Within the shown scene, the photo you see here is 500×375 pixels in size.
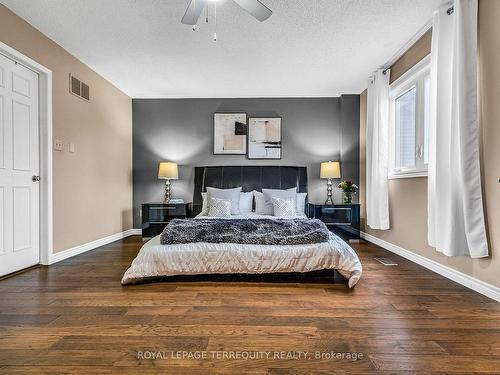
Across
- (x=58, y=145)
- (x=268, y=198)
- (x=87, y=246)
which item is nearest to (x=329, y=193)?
(x=268, y=198)

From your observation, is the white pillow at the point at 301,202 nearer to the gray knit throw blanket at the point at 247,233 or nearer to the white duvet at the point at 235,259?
the gray knit throw blanket at the point at 247,233

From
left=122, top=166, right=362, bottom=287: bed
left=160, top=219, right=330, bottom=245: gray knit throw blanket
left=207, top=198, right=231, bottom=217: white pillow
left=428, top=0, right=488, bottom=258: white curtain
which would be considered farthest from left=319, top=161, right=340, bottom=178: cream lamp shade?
left=122, top=166, right=362, bottom=287: bed

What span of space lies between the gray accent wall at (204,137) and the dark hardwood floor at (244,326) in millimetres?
2770

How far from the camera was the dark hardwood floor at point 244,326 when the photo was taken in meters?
1.46

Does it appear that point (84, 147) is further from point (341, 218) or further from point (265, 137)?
point (341, 218)

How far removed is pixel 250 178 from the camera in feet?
16.9

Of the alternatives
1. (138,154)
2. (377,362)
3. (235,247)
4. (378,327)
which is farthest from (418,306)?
(138,154)

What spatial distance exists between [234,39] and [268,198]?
232cm

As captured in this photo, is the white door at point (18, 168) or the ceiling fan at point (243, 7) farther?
the white door at point (18, 168)

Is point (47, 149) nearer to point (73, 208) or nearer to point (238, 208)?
point (73, 208)

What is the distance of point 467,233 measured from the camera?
2.37m

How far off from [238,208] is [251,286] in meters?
2.02

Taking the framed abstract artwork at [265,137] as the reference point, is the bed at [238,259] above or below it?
below

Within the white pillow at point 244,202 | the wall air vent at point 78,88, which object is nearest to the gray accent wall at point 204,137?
the white pillow at point 244,202
